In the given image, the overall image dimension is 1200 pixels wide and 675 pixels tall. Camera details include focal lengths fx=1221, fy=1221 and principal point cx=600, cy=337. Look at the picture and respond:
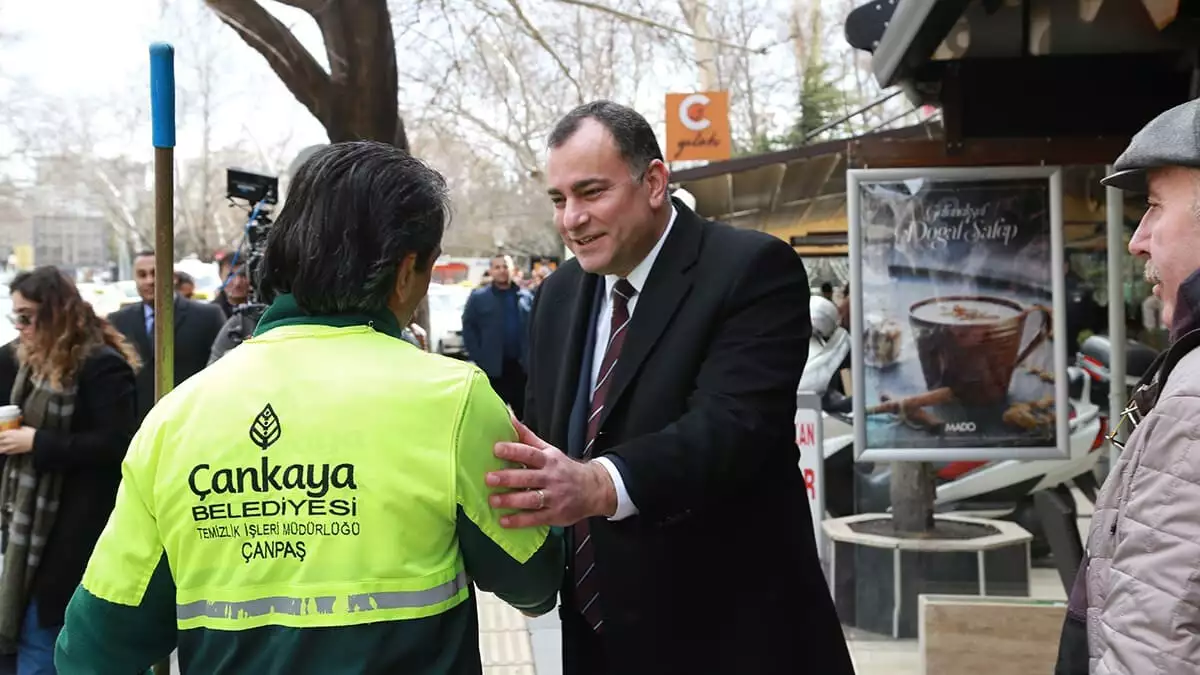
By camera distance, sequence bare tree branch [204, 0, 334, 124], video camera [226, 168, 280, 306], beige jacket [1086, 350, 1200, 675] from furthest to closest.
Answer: bare tree branch [204, 0, 334, 124]
video camera [226, 168, 280, 306]
beige jacket [1086, 350, 1200, 675]

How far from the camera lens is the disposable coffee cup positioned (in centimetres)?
432

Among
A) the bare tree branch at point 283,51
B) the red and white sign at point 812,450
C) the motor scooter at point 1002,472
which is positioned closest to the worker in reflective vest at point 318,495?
the red and white sign at point 812,450

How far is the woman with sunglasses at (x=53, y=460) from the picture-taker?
4.61 m

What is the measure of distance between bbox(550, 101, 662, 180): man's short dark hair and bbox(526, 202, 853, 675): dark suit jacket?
203 mm

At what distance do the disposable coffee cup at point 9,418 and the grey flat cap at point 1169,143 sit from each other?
378 cm

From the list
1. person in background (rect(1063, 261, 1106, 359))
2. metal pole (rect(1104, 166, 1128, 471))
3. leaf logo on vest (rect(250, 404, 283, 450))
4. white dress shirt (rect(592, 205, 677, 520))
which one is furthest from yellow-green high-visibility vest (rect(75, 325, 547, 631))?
person in background (rect(1063, 261, 1106, 359))

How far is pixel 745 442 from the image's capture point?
2.39m

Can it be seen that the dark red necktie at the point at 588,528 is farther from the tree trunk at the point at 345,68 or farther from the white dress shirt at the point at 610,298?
the tree trunk at the point at 345,68

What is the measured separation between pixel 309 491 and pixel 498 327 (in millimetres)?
10989

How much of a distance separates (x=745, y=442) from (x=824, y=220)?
44.1 ft

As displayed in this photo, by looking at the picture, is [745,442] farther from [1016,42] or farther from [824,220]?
[824,220]

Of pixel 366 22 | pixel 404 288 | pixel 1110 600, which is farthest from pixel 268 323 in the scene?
pixel 366 22

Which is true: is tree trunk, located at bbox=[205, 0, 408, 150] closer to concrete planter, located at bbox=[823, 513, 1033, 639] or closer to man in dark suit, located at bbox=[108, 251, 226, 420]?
man in dark suit, located at bbox=[108, 251, 226, 420]

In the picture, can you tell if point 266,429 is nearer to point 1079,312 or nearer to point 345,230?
point 345,230
